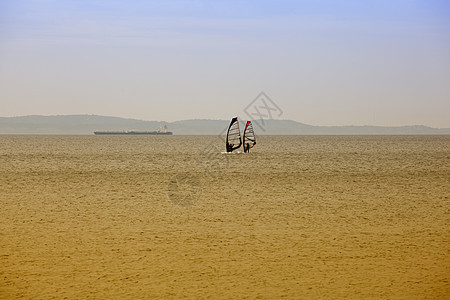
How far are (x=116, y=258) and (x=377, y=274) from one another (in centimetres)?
Answer: 480

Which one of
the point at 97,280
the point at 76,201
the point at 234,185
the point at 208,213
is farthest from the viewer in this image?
the point at 234,185

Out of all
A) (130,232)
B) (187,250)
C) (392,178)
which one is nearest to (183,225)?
(130,232)

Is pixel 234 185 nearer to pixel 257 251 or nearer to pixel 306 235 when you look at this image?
pixel 306 235

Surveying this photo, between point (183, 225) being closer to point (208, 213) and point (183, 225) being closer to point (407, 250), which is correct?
point (208, 213)

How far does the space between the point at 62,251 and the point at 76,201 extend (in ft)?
23.1

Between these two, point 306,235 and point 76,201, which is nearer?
point 306,235

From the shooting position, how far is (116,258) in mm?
9461

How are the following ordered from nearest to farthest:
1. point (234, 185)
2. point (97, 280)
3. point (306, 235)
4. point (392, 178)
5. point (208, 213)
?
point (97, 280) → point (306, 235) → point (208, 213) → point (234, 185) → point (392, 178)

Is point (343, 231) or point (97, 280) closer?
point (97, 280)

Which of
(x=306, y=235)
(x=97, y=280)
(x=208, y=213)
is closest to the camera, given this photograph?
(x=97, y=280)

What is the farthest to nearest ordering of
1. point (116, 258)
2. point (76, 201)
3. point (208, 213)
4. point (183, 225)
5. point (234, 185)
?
point (234, 185) < point (76, 201) < point (208, 213) < point (183, 225) < point (116, 258)

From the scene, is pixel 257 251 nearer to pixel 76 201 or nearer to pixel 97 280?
pixel 97 280

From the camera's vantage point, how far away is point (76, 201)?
16719 mm

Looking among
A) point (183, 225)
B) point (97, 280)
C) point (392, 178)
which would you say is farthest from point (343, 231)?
point (392, 178)
